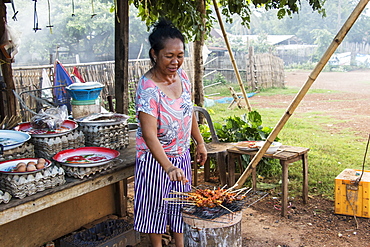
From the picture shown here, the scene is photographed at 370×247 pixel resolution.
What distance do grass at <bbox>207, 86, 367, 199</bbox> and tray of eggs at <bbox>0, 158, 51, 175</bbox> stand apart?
3609mm

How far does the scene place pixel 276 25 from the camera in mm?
37781

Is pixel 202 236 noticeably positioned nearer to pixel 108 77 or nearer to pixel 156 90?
pixel 156 90

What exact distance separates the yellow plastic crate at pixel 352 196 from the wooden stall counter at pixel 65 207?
2479 millimetres

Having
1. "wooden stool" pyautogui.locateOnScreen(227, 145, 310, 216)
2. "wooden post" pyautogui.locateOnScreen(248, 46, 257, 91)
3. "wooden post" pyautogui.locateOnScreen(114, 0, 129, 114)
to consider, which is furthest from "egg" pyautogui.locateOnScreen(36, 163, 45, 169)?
"wooden post" pyautogui.locateOnScreen(248, 46, 257, 91)

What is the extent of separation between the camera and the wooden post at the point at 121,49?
4.36 m

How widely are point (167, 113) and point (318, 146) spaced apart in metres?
5.96

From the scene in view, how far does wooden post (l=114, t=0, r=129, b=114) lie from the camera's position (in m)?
4.36

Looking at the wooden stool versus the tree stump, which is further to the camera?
the wooden stool

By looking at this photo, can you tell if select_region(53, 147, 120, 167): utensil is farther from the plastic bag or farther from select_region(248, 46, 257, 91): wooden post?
select_region(248, 46, 257, 91): wooden post

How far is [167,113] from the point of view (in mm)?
2852

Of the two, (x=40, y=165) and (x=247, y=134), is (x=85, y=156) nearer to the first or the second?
(x=40, y=165)

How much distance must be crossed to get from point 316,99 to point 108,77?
25.7 feet

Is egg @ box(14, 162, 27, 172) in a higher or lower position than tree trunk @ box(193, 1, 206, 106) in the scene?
lower

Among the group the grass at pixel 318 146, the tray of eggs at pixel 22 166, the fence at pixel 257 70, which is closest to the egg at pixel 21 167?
the tray of eggs at pixel 22 166
